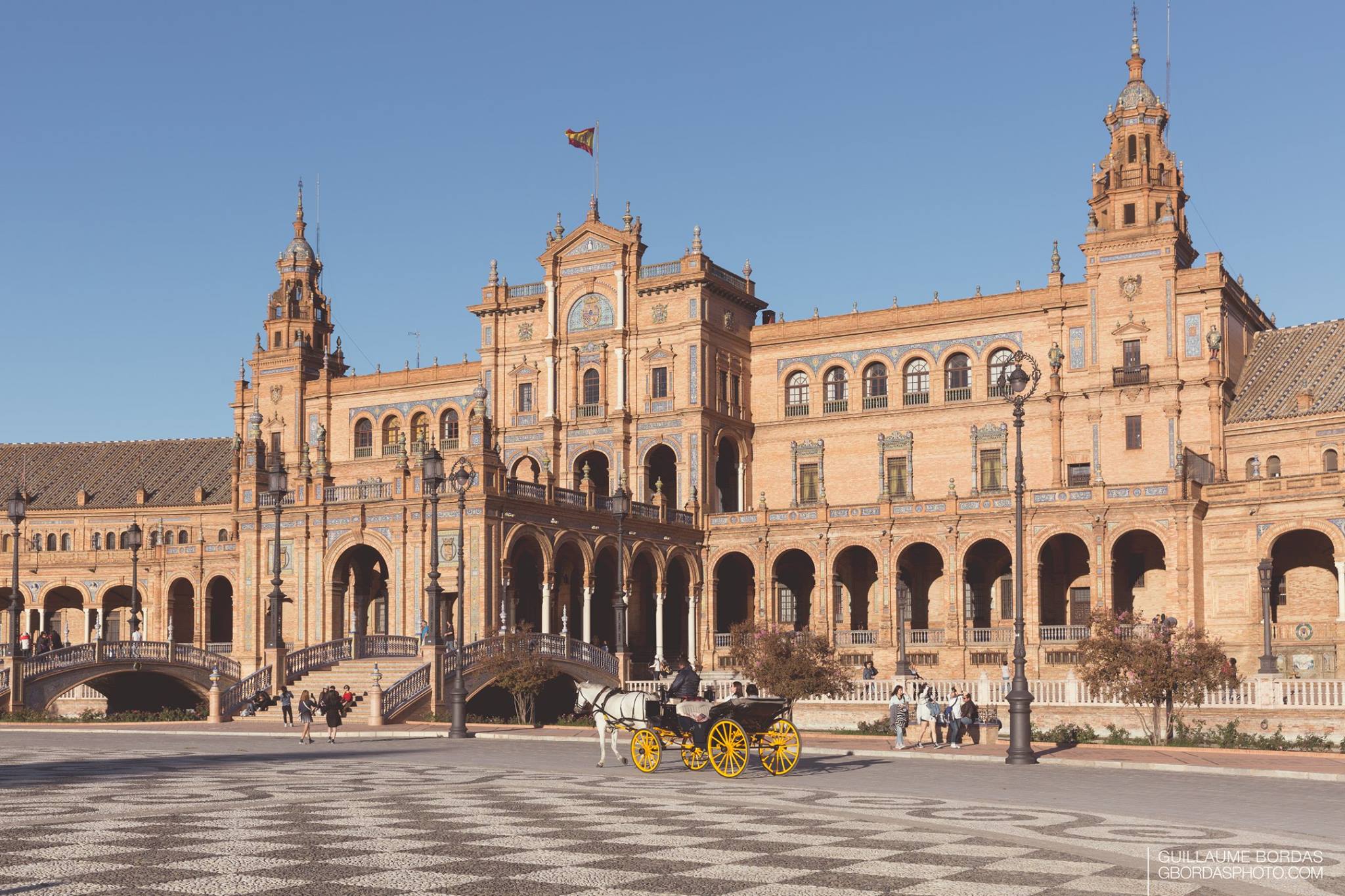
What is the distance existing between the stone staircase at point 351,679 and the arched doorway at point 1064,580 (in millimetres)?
25992

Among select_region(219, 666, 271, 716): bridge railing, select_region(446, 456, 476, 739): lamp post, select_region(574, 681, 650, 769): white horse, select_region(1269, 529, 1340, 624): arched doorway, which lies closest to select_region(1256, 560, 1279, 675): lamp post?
select_region(1269, 529, 1340, 624): arched doorway

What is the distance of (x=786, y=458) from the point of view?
68.1 metres

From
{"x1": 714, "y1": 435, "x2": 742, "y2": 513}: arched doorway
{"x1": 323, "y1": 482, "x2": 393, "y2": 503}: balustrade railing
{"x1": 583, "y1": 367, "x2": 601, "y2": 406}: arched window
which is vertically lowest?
{"x1": 323, "y1": 482, "x2": 393, "y2": 503}: balustrade railing

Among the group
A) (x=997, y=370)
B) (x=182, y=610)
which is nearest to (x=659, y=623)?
(x=997, y=370)

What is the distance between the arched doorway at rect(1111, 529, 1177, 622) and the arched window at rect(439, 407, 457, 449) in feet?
105

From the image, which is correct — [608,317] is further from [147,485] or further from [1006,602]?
[147,485]

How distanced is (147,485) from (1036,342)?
52856mm

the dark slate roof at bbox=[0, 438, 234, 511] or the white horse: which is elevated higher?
the dark slate roof at bbox=[0, 438, 234, 511]

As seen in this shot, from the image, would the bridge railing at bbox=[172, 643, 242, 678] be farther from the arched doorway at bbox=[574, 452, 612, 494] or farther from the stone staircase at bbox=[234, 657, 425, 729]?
the arched doorway at bbox=[574, 452, 612, 494]

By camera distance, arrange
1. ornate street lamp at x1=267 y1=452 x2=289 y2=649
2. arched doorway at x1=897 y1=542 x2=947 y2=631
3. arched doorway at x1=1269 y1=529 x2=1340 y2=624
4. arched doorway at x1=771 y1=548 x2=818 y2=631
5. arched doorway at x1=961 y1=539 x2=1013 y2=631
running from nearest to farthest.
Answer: ornate street lamp at x1=267 y1=452 x2=289 y2=649 → arched doorway at x1=1269 y1=529 x2=1340 y2=624 → arched doorway at x1=961 y1=539 x2=1013 y2=631 → arched doorway at x1=897 y1=542 x2=947 y2=631 → arched doorway at x1=771 y1=548 x2=818 y2=631

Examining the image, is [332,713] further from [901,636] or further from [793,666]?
[901,636]

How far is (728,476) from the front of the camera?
68.8m

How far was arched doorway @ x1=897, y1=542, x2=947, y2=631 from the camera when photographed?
6369cm

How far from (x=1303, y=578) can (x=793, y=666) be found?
25460 millimetres
